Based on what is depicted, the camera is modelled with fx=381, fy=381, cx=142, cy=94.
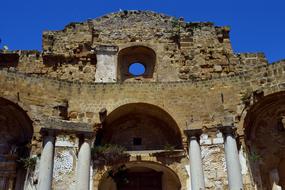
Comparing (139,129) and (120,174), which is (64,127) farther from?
(139,129)

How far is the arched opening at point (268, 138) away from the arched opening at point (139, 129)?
270 cm

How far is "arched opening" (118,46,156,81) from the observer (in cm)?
1864

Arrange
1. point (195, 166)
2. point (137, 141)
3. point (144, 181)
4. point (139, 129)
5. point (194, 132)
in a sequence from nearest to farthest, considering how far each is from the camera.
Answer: point (195, 166)
point (194, 132)
point (144, 181)
point (137, 141)
point (139, 129)

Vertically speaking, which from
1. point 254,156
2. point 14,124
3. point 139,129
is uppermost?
point 139,129

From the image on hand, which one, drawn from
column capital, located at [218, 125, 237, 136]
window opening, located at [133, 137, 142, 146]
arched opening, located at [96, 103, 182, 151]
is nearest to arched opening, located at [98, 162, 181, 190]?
arched opening, located at [96, 103, 182, 151]

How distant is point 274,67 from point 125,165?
6069 mm

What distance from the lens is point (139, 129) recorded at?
1447cm

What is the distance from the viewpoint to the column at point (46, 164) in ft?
35.5

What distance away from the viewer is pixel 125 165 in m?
12.8

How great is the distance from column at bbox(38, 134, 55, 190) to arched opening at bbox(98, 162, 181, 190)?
7.81 feet

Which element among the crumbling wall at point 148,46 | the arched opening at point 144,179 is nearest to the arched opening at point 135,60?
the crumbling wall at point 148,46

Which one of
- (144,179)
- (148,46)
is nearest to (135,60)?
(148,46)

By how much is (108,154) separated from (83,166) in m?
1.33

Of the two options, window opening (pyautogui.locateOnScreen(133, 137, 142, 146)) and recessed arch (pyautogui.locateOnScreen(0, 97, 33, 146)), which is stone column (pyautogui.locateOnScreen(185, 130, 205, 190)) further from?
recessed arch (pyautogui.locateOnScreen(0, 97, 33, 146))
